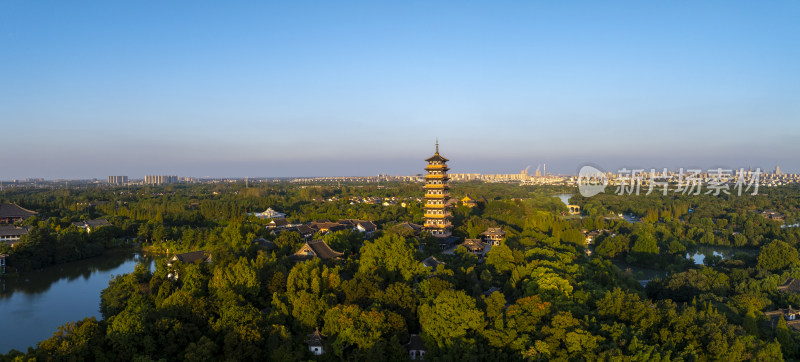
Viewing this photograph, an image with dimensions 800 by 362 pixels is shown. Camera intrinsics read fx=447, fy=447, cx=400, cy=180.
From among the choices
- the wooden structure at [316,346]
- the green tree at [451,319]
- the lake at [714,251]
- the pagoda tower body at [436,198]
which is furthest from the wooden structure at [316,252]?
the lake at [714,251]

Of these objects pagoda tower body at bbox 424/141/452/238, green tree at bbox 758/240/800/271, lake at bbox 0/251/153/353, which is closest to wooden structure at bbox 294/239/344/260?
lake at bbox 0/251/153/353

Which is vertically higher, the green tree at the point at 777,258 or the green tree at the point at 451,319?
the green tree at the point at 451,319

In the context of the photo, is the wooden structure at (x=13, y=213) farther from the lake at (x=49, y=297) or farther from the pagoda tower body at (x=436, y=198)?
the pagoda tower body at (x=436, y=198)

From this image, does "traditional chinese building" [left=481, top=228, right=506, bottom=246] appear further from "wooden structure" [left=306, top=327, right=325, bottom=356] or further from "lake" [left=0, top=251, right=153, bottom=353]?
"lake" [left=0, top=251, right=153, bottom=353]

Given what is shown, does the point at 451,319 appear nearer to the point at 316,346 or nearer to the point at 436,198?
the point at 316,346

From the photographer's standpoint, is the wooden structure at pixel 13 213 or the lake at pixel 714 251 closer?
the lake at pixel 714 251

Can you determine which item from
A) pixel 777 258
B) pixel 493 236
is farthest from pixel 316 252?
pixel 777 258

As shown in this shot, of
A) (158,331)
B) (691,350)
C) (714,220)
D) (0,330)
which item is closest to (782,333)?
(691,350)
